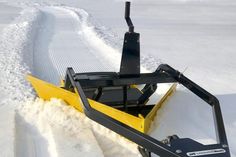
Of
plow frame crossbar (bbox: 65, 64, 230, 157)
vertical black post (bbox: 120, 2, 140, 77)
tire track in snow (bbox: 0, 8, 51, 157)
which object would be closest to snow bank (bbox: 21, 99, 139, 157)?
tire track in snow (bbox: 0, 8, 51, 157)

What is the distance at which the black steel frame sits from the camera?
101 inches

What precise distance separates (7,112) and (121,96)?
120 centimetres

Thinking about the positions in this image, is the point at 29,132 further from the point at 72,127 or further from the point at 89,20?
the point at 89,20

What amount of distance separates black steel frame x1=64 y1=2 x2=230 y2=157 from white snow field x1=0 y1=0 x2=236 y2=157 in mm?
414

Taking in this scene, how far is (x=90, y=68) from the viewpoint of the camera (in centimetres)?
632

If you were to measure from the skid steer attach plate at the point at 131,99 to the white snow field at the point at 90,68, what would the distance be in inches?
8.1

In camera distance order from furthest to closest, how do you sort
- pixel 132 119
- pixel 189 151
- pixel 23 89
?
1. pixel 23 89
2. pixel 132 119
3. pixel 189 151

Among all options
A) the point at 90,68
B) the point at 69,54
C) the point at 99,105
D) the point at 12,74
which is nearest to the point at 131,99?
the point at 99,105

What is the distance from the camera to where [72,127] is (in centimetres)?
368

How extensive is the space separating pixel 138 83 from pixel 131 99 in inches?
24.6

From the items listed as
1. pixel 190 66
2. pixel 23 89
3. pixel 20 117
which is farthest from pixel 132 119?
pixel 190 66

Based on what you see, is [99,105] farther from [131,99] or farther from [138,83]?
[131,99]

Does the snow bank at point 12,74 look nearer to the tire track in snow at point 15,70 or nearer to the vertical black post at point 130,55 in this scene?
the tire track in snow at point 15,70

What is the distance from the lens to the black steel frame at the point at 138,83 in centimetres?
257
